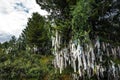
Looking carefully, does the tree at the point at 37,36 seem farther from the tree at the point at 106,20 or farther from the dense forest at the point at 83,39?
the tree at the point at 106,20

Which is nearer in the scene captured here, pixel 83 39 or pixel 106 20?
pixel 83 39

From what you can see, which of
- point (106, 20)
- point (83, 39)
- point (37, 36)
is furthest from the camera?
point (37, 36)

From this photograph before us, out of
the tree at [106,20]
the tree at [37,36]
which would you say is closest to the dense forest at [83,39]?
the tree at [106,20]

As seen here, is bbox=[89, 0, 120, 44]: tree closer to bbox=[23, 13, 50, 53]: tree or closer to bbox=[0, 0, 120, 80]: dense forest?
bbox=[0, 0, 120, 80]: dense forest

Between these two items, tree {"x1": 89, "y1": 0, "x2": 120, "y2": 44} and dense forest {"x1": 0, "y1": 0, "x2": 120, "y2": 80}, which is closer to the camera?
dense forest {"x1": 0, "y1": 0, "x2": 120, "y2": 80}

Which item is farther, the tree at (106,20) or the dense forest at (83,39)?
the tree at (106,20)

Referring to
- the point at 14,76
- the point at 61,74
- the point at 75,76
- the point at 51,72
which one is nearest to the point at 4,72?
the point at 14,76

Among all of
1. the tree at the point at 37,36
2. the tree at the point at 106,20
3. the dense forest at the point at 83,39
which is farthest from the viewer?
the tree at the point at 37,36

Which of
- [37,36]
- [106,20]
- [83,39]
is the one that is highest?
[37,36]

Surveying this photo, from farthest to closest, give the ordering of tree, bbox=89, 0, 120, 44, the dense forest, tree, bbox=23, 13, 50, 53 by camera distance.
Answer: tree, bbox=23, 13, 50, 53, tree, bbox=89, 0, 120, 44, the dense forest

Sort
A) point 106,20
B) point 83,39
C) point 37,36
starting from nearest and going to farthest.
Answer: point 83,39
point 106,20
point 37,36

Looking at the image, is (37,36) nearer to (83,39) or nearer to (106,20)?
(106,20)

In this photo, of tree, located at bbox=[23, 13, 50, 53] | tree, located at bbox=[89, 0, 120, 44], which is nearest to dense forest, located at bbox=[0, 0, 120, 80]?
tree, located at bbox=[89, 0, 120, 44]

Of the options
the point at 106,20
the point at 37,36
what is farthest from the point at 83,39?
the point at 37,36
